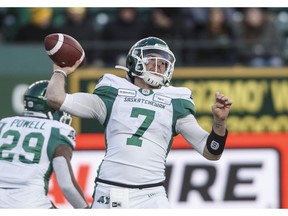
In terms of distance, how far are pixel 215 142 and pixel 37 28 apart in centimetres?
774

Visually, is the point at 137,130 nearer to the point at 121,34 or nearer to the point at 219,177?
the point at 219,177

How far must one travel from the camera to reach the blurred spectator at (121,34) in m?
14.4

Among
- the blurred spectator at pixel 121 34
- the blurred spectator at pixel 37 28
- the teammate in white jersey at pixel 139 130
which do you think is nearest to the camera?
the teammate in white jersey at pixel 139 130

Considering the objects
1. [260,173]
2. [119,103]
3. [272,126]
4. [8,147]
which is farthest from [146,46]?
[272,126]

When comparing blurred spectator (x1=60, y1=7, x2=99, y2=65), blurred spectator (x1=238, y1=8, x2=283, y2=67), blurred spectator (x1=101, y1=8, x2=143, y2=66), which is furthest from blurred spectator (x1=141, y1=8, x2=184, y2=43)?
blurred spectator (x1=238, y1=8, x2=283, y2=67)

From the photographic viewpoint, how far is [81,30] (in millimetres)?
14453

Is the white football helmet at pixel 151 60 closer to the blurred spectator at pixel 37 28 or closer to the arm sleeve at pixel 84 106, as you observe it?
the arm sleeve at pixel 84 106

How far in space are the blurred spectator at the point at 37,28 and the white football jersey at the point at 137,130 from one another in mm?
7134

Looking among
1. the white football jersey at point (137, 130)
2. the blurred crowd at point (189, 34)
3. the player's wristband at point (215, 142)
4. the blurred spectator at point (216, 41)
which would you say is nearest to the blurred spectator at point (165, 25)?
the blurred crowd at point (189, 34)

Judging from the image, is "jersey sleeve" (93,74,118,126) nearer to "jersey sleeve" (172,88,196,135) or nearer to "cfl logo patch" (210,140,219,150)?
"jersey sleeve" (172,88,196,135)

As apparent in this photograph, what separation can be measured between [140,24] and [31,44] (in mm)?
1514

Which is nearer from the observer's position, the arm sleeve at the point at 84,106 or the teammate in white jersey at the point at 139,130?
the arm sleeve at the point at 84,106

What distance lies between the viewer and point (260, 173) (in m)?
12.8

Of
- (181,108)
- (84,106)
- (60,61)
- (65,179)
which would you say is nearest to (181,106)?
(181,108)
